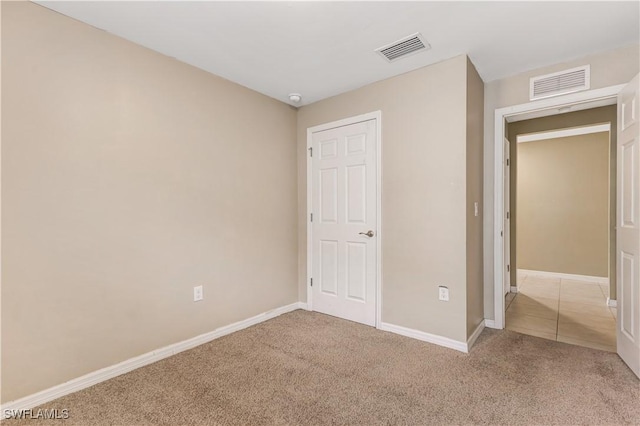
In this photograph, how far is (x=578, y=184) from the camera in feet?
16.3

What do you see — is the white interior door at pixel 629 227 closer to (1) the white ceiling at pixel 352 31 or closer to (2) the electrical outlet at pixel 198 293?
(1) the white ceiling at pixel 352 31

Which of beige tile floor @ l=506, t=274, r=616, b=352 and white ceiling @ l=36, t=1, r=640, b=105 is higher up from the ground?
white ceiling @ l=36, t=1, r=640, b=105

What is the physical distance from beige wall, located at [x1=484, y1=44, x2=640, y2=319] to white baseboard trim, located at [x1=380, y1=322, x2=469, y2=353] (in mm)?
739

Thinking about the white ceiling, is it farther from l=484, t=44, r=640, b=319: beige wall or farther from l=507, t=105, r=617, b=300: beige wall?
l=507, t=105, r=617, b=300: beige wall

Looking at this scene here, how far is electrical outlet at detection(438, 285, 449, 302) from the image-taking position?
2.53 metres

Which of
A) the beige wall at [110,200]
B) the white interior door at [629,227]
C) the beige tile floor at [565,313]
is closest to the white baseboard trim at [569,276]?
the beige tile floor at [565,313]

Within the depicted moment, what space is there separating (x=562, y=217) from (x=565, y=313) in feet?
8.05

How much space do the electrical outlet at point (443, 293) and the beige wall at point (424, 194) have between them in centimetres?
3

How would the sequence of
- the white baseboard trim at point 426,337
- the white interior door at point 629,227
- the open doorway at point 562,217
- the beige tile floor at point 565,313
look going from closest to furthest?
1. the white interior door at point 629,227
2. the white baseboard trim at point 426,337
3. the beige tile floor at point 565,313
4. the open doorway at point 562,217

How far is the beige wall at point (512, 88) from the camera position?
2.33 metres

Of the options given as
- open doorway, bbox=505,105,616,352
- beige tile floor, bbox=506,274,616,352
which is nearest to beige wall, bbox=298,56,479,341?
beige tile floor, bbox=506,274,616,352

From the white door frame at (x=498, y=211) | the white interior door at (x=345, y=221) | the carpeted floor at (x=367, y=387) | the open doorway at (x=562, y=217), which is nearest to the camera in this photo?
the carpeted floor at (x=367, y=387)

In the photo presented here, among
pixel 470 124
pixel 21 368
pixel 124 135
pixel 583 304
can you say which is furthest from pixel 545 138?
pixel 21 368

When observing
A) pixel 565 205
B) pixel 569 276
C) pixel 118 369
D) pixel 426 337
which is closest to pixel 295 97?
pixel 426 337
